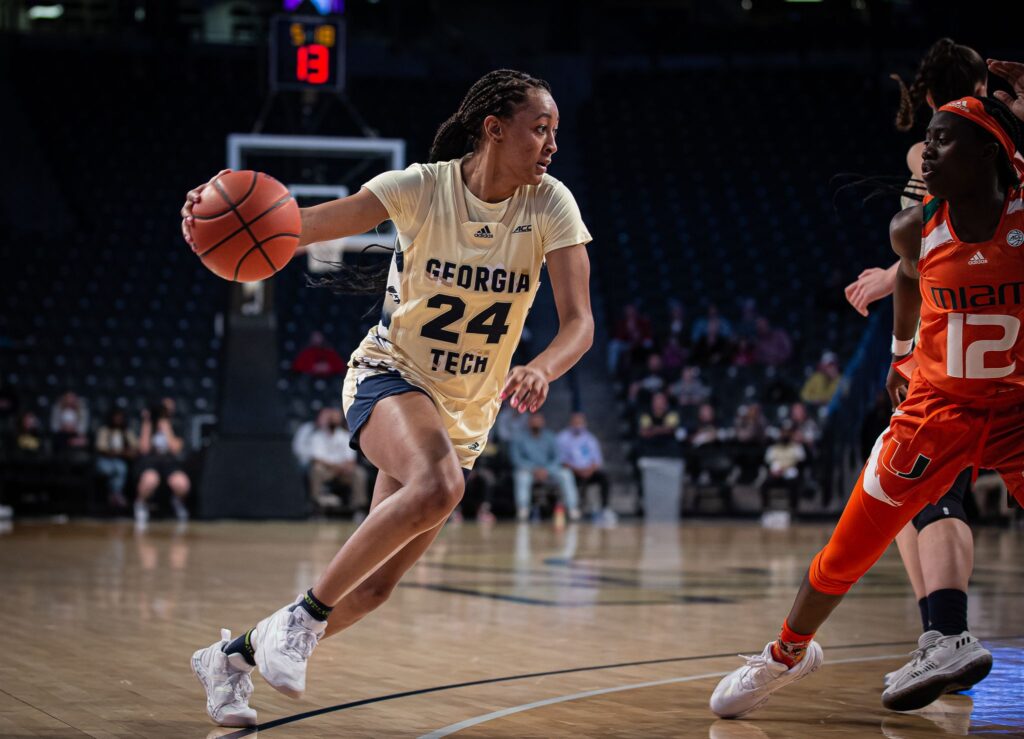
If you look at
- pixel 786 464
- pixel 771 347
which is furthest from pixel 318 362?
pixel 771 347

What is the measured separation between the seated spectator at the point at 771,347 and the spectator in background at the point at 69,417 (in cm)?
869

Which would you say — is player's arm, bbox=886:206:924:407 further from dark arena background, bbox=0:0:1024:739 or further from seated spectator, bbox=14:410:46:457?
seated spectator, bbox=14:410:46:457

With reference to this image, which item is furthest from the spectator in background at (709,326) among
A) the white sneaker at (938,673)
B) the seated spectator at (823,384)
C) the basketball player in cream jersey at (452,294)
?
the basketball player in cream jersey at (452,294)

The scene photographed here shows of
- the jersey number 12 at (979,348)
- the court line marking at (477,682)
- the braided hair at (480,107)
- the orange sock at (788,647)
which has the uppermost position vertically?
the braided hair at (480,107)

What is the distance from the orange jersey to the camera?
3.87m

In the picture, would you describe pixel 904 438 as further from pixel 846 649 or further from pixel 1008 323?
pixel 846 649

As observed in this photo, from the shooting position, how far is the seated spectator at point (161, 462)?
14.9m

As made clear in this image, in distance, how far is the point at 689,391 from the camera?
1723cm

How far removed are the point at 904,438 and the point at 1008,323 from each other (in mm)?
452

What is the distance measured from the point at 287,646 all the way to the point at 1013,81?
2.87m

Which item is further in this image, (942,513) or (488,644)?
(488,644)

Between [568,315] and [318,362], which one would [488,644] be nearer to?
[568,315]

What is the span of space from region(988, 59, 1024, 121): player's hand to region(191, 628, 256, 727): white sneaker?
2.91 metres

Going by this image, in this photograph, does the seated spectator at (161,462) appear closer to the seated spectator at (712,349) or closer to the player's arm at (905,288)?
the seated spectator at (712,349)
